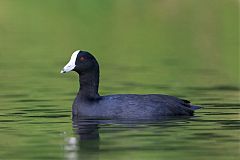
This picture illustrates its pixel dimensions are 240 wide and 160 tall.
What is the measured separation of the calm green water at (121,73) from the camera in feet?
46.8

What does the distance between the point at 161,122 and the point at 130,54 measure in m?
12.5

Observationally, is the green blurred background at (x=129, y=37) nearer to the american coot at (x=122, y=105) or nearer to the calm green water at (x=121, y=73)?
the calm green water at (x=121, y=73)

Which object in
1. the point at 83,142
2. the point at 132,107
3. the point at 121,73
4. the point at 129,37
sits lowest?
the point at 83,142

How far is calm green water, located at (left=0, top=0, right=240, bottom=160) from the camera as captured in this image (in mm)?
14250

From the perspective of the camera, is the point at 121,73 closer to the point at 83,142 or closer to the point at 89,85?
the point at 89,85

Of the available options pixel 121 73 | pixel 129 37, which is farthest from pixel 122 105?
pixel 129 37

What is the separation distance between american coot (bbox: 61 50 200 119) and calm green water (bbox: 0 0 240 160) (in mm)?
309

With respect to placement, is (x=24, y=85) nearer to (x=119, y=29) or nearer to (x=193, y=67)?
(x=193, y=67)

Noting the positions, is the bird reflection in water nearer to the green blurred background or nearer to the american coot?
the american coot

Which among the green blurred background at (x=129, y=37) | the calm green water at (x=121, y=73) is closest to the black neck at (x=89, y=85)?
the calm green water at (x=121, y=73)

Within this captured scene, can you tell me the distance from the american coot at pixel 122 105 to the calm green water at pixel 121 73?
31 centimetres

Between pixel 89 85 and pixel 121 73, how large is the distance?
238 inches

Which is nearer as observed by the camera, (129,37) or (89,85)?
(89,85)

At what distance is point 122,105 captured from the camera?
17219mm
